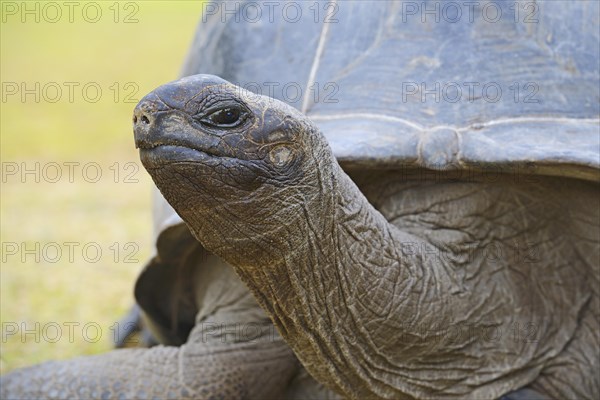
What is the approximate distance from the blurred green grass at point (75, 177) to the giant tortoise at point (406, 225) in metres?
1.77

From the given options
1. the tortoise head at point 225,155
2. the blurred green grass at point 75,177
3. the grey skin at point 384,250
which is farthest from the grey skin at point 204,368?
the blurred green grass at point 75,177

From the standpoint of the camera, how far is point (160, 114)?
2.04m

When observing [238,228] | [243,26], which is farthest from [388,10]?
[238,228]

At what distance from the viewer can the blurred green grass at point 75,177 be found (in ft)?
18.4

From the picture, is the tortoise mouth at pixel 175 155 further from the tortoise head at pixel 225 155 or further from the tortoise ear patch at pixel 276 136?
the tortoise ear patch at pixel 276 136

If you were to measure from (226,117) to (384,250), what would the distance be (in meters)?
0.76

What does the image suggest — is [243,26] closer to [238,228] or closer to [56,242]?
[238,228]

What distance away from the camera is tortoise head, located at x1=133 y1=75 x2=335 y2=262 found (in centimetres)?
206

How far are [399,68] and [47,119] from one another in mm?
12530

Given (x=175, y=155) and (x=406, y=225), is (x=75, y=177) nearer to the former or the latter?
(x=406, y=225)

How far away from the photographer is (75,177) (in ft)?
38.9

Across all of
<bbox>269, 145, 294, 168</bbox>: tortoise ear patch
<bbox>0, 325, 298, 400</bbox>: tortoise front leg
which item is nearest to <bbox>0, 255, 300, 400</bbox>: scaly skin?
<bbox>0, 325, 298, 400</bbox>: tortoise front leg

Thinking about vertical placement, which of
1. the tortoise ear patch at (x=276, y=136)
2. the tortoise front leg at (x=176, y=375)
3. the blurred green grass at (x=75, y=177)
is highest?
the tortoise ear patch at (x=276, y=136)

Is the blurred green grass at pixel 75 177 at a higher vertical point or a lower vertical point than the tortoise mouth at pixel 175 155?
lower
